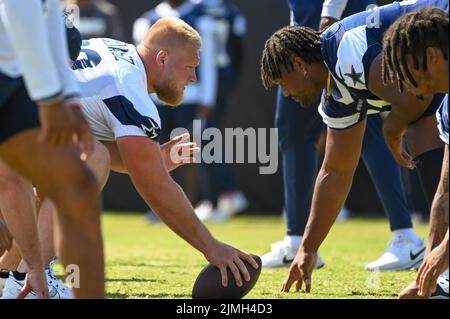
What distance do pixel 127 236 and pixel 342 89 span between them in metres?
4.65

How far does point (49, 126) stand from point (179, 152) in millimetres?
1826

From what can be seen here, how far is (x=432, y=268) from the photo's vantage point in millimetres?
3844

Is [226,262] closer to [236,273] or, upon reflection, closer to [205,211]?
[236,273]

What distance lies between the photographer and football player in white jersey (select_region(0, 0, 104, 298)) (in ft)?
10.7

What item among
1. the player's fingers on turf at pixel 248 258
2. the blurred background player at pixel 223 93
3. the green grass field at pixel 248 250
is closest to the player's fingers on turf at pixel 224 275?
the player's fingers on turf at pixel 248 258

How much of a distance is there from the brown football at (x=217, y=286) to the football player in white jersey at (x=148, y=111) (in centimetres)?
3

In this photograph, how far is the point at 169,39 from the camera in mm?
5004

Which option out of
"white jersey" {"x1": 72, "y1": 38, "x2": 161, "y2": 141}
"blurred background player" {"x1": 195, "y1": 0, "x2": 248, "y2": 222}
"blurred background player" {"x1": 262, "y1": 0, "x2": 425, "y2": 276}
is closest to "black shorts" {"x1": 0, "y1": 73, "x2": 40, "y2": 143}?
"white jersey" {"x1": 72, "y1": 38, "x2": 161, "y2": 141}

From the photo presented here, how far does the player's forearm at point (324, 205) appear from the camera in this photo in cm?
505

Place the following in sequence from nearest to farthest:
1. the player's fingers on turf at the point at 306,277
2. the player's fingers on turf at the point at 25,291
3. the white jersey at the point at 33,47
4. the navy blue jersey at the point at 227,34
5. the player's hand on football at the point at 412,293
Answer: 1. the white jersey at the point at 33,47
2. the player's hand on football at the point at 412,293
3. the player's fingers on turf at the point at 25,291
4. the player's fingers on turf at the point at 306,277
5. the navy blue jersey at the point at 227,34

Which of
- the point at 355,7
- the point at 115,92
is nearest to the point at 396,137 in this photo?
the point at 115,92

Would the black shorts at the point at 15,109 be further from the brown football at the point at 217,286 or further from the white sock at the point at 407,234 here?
the white sock at the point at 407,234

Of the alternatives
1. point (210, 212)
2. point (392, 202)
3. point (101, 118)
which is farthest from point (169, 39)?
point (210, 212)

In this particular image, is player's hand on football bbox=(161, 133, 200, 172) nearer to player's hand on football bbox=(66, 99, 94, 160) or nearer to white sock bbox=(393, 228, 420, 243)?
player's hand on football bbox=(66, 99, 94, 160)
